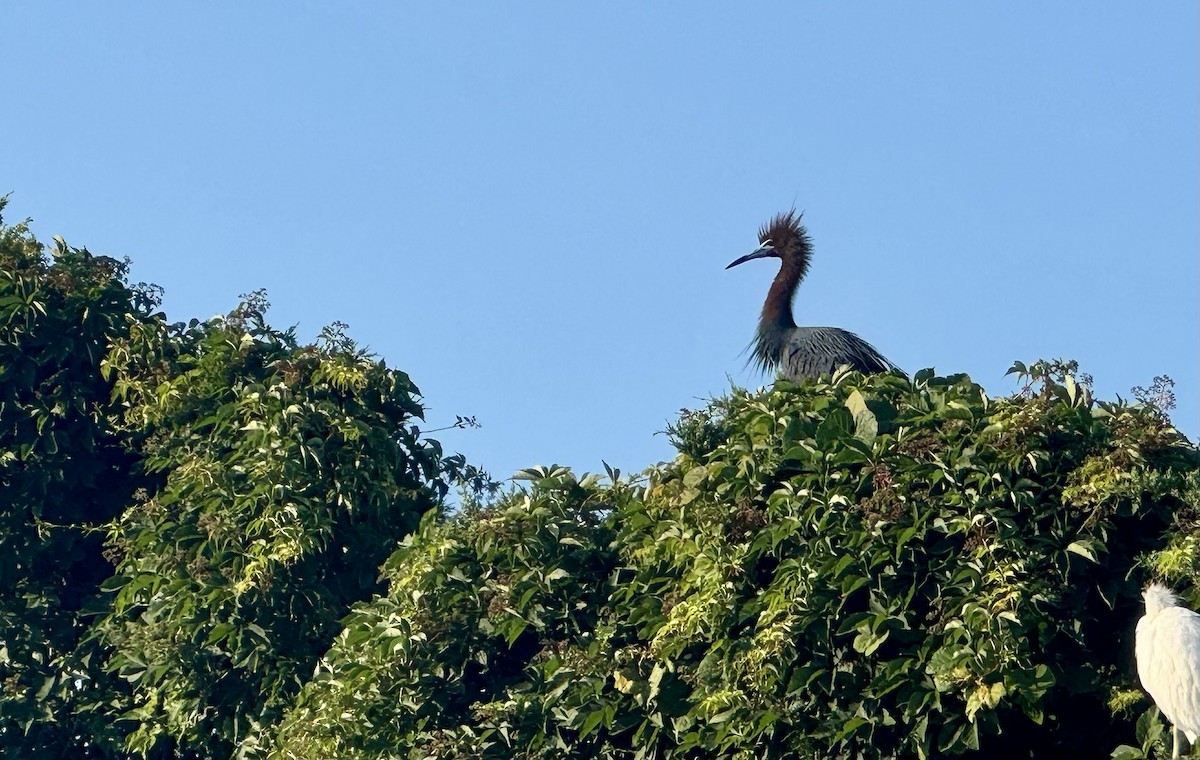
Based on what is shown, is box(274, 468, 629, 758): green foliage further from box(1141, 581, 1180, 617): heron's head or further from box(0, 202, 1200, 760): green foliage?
box(1141, 581, 1180, 617): heron's head

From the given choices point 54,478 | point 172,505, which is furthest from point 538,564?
point 54,478

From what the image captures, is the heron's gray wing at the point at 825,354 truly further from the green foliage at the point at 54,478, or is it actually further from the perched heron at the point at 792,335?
the green foliage at the point at 54,478

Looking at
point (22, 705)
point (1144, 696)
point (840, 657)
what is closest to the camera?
point (1144, 696)

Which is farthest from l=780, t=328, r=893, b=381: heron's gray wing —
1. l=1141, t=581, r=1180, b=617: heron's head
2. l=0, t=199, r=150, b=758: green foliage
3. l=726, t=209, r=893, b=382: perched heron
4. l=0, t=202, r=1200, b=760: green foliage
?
l=0, t=199, r=150, b=758: green foliage

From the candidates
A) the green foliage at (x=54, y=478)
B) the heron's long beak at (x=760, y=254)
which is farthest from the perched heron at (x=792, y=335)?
the green foliage at (x=54, y=478)

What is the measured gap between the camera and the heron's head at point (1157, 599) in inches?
346

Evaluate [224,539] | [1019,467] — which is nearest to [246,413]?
[224,539]

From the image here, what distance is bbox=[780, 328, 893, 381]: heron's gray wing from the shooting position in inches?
535

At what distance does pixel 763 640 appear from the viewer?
381 inches

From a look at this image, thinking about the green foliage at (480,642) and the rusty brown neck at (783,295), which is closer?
the green foliage at (480,642)

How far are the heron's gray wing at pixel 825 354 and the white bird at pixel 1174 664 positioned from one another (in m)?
4.93

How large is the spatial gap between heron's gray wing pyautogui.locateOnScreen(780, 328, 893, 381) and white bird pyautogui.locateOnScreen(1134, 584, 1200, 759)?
493 centimetres

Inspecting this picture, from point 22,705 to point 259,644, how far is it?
2282 millimetres

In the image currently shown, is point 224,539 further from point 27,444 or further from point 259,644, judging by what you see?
point 27,444
